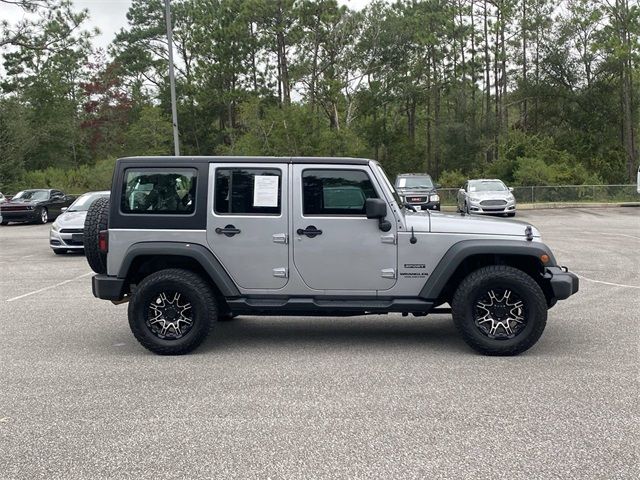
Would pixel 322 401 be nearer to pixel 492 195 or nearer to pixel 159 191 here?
pixel 159 191

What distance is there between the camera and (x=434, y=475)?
365cm

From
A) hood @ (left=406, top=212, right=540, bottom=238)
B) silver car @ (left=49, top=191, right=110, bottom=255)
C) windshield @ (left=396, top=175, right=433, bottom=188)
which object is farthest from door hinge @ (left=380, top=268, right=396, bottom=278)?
windshield @ (left=396, top=175, right=433, bottom=188)

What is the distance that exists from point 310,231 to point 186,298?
1370 mm

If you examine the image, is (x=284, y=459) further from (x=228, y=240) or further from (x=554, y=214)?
(x=554, y=214)

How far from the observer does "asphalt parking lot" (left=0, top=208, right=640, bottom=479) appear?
3.85m

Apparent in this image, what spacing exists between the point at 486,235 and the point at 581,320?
7.39ft

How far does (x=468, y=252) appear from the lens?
5.96m

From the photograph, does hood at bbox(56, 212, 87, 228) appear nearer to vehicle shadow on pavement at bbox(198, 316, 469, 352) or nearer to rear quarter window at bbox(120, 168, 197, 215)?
vehicle shadow on pavement at bbox(198, 316, 469, 352)

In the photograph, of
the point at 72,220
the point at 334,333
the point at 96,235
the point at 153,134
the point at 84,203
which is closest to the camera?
the point at 96,235

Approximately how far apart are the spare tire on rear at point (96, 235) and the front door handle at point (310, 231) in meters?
1.96

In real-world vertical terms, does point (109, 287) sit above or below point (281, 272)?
below

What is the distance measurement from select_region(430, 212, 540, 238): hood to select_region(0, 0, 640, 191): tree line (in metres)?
27.2

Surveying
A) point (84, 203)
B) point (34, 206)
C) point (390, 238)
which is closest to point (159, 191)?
point (390, 238)

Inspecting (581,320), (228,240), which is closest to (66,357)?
(228,240)
